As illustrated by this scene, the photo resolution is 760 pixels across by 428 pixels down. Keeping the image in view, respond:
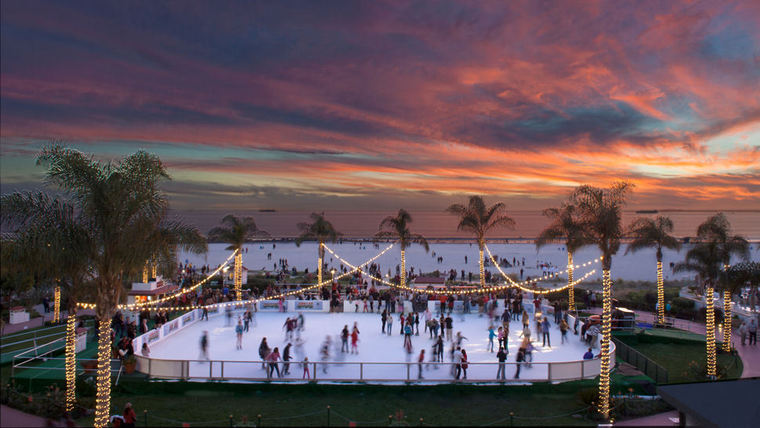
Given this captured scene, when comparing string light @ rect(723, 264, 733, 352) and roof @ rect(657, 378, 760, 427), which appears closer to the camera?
roof @ rect(657, 378, 760, 427)

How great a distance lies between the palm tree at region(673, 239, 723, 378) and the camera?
17672mm

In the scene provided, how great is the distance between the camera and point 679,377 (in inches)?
714

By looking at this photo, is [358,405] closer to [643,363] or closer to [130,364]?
[130,364]

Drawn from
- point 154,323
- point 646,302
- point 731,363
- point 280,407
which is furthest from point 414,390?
point 646,302

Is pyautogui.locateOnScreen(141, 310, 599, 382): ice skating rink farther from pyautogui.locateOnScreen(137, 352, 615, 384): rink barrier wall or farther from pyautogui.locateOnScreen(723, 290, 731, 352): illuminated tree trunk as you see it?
pyautogui.locateOnScreen(723, 290, 731, 352): illuminated tree trunk

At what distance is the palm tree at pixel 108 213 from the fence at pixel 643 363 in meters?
16.2

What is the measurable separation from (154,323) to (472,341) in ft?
50.8

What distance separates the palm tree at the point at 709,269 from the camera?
58.0 ft

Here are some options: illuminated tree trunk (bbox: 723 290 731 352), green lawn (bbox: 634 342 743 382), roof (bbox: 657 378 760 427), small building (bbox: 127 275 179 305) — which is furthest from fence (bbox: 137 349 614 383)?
small building (bbox: 127 275 179 305)

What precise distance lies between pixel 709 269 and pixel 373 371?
42.8 ft

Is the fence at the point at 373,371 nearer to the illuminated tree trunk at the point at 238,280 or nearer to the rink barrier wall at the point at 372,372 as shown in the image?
the rink barrier wall at the point at 372,372

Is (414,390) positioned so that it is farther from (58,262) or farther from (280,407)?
(58,262)

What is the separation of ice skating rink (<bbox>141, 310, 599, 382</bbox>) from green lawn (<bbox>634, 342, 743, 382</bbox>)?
319 cm

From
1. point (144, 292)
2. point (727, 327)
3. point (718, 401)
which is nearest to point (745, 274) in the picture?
point (727, 327)
